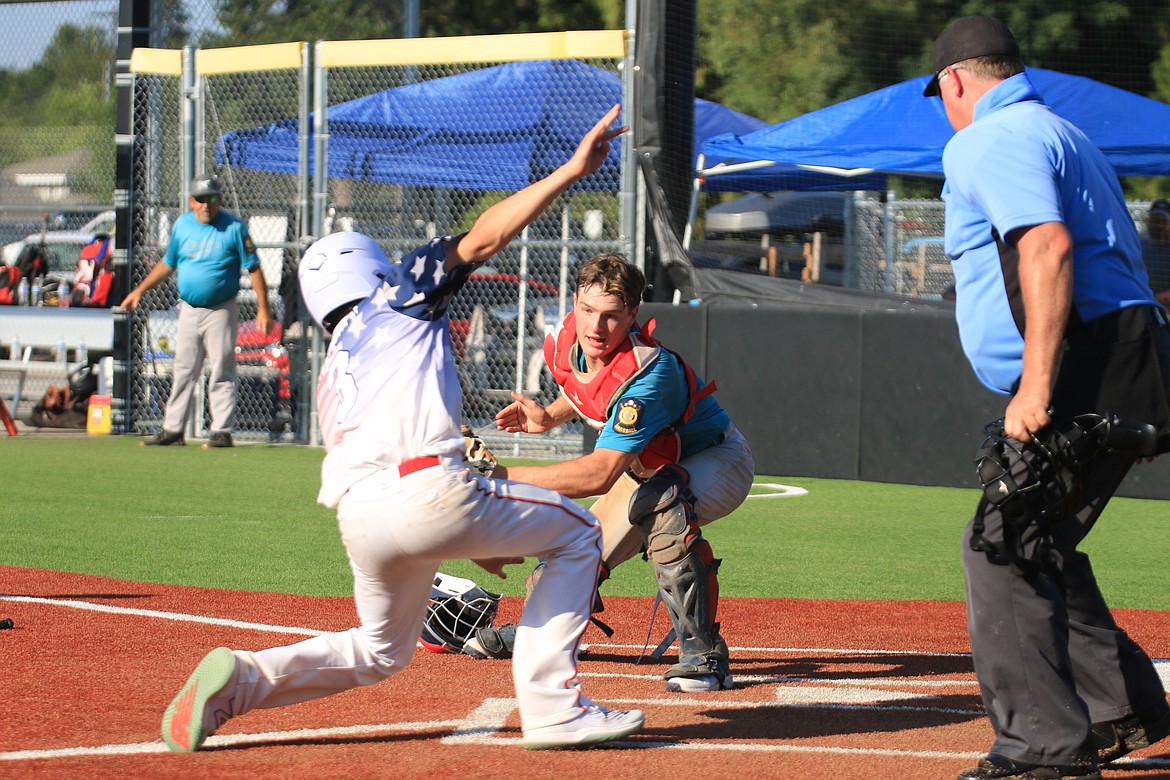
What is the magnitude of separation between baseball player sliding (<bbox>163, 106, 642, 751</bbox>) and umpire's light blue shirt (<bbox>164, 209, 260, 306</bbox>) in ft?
33.7

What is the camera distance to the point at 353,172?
54.7 ft

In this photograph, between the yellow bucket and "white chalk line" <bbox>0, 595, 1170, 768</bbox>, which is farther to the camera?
the yellow bucket

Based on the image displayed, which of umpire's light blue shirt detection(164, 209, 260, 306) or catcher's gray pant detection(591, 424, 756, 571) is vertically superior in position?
umpire's light blue shirt detection(164, 209, 260, 306)

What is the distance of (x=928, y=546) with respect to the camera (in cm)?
966

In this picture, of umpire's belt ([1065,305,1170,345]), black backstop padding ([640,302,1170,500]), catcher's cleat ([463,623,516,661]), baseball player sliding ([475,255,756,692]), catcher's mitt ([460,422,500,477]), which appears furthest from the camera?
black backstop padding ([640,302,1170,500])

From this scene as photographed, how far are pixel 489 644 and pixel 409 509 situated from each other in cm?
205

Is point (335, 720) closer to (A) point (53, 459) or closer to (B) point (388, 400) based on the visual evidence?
(B) point (388, 400)

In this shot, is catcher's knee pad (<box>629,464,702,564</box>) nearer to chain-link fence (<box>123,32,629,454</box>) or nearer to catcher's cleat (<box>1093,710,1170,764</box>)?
catcher's cleat (<box>1093,710,1170,764</box>)

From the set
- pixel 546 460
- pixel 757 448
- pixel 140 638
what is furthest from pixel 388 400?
pixel 546 460

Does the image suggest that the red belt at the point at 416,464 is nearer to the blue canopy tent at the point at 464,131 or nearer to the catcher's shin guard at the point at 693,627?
the catcher's shin guard at the point at 693,627

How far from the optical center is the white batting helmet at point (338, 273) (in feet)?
14.7

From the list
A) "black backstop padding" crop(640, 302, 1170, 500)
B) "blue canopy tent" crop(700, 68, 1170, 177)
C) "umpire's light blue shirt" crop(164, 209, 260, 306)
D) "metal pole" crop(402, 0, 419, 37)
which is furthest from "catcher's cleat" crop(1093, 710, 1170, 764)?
"metal pole" crop(402, 0, 419, 37)

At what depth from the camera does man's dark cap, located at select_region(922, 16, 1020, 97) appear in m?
4.34

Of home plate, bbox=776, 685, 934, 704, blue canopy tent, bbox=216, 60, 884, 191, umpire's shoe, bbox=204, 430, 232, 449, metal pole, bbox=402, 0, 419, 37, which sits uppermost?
metal pole, bbox=402, 0, 419, 37
